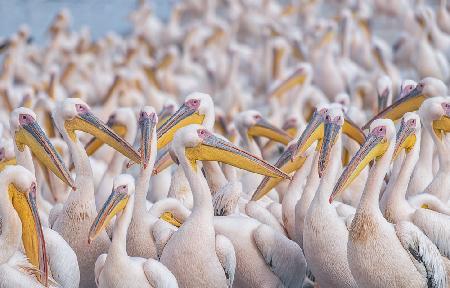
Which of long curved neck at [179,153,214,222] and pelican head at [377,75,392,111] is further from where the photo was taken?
pelican head at [377,75,392,111]

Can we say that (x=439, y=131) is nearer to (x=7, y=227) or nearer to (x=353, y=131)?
(x=353, y=131)

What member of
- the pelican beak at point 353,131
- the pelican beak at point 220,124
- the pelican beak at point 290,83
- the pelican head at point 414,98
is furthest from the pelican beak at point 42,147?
the pelican beak at point 290,83

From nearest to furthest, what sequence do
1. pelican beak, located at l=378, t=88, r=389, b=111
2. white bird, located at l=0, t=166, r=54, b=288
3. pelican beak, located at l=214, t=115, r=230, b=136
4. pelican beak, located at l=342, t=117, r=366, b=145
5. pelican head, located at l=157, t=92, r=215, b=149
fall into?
white bird, located at l=0, t=166, r=54, b=288 < pelican head, located at l=157, t=92, r=215, b=149 < pelican beak, located at l=342, t=117, r=366, b=145 < pelican beak, located at l=378, t=88, r=389, b=111 < pelican beak, located at l=214, t=115, r=230, b=136

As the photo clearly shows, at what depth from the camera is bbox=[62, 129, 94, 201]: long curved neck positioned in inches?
238

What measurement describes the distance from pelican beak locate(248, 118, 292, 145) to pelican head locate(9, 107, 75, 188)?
6.53ft

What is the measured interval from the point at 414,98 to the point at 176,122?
155 centimetres

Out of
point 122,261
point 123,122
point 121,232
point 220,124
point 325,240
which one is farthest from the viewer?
point 220,124

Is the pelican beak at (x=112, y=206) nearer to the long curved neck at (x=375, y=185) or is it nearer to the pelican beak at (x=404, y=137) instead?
the long curved neck at (x=375, y=185)

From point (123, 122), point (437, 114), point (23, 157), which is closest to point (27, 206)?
point (23, 157)

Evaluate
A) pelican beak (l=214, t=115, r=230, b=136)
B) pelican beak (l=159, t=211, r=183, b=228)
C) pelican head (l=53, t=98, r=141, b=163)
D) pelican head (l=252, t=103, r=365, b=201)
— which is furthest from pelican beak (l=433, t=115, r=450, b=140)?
pelican beak (l=214, t=115, r=230, b=136)

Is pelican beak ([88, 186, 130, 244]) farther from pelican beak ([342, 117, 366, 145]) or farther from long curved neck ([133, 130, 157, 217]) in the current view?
pelican beak ([342, 117, 366, 145])

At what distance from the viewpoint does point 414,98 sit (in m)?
7.17

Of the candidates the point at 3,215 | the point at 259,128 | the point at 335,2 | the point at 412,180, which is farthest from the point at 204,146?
the point at 335,2

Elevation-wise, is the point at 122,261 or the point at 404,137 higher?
the point at 404,137
